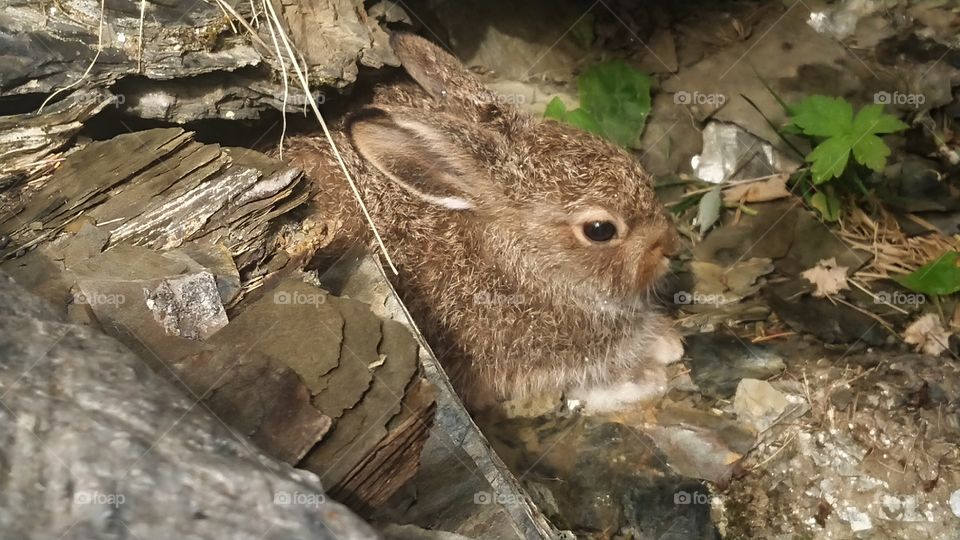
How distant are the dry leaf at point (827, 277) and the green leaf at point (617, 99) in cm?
135

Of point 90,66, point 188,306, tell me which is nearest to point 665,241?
point 188,306

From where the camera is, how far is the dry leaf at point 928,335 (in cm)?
424

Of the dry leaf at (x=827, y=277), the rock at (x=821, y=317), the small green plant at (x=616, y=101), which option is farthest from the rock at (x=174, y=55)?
the dry leaf at (x=827, y=277)

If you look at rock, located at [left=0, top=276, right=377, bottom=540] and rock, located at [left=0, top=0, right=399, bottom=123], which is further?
rock, located at [left=0, top=0, right=399, bottom=123]

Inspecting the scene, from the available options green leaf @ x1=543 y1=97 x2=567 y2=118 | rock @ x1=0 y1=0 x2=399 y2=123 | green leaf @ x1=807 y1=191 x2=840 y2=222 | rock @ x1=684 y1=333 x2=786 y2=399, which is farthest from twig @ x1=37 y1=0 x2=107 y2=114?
green leaf @ x1=807 y1=191 x2=840 y2=222

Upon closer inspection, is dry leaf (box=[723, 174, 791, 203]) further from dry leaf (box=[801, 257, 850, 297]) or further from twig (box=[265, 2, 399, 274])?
twig (box=[265, 2, 399, 274])

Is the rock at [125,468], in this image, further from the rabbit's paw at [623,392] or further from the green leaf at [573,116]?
the green leaf at [573,116]

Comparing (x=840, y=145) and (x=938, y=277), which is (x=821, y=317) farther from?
(x=840, y=145)

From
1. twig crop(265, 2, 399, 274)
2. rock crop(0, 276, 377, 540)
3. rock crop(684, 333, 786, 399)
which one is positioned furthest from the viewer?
rock crop(684, 333, 786, 399)

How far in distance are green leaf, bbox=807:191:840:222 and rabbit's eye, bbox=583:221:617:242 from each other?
154cm

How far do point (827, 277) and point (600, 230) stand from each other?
150 cm

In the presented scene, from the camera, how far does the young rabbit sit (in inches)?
155

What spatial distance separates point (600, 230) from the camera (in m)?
4.09

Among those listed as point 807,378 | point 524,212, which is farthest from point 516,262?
point 807,378
